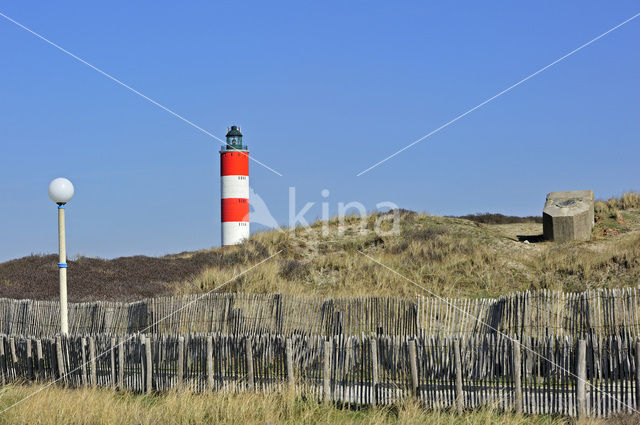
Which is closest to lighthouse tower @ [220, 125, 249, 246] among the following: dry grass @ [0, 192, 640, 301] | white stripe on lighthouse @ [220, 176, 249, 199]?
white stripe on lighthouse @ [220, 176, 249, 199]

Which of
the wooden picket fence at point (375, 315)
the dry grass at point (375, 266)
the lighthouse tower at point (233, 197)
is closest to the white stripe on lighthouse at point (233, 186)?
the lighthouse tower at point (233, 197)

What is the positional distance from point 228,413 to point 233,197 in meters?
25.5

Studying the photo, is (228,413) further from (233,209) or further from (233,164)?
(233,164)

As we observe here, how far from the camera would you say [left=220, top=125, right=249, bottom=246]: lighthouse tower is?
33.7 meters

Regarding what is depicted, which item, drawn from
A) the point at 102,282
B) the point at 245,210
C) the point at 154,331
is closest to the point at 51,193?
the point at 154,331

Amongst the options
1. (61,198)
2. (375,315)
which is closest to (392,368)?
(375,315)

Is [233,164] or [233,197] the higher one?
[233,164]

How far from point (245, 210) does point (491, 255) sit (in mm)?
15453

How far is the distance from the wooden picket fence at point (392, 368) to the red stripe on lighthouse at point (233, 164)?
22.2 m

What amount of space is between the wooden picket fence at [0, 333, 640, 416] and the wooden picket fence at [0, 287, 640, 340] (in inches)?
116

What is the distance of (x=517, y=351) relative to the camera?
961cm

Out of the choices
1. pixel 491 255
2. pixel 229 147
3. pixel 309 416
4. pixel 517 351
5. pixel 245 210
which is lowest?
pixel 309 416

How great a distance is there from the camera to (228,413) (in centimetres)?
862

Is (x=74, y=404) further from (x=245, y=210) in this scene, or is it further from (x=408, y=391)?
(x=245, y=210)
